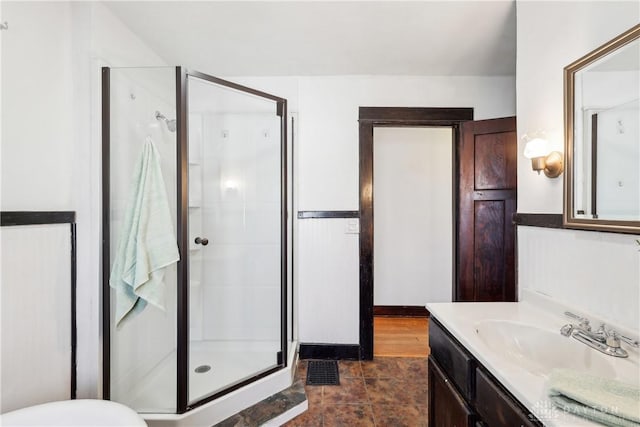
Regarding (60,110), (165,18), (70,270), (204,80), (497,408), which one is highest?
(165,18)

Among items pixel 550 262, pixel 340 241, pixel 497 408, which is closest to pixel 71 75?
pixel 340 241

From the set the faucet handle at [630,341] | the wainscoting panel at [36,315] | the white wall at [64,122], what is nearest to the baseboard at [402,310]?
the faucet handle at [630,341]

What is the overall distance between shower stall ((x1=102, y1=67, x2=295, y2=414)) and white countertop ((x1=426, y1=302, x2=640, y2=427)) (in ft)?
4.13

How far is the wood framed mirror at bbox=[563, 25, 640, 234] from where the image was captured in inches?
37.8

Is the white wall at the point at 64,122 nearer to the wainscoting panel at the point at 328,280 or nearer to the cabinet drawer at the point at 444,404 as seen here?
the wainscoting panel at the point at 328,280

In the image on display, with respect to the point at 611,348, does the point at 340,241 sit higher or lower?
higher

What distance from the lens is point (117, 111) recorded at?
168 cm

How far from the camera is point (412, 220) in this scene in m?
3.47

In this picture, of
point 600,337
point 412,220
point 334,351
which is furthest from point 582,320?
point 412,220

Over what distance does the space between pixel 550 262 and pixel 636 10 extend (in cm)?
96

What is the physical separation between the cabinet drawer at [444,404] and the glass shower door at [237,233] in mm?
1067

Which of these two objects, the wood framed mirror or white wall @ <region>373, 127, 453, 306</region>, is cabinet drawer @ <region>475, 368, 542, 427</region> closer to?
the wood framed mirror

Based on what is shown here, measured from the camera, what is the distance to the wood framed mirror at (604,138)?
0.96m

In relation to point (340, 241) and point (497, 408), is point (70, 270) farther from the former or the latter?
point (497, 408)
